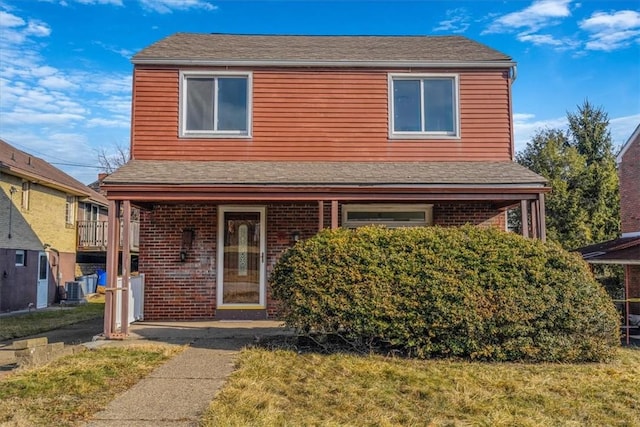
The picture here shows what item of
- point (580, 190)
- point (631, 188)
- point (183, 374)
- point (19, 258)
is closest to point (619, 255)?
point (631, 188)

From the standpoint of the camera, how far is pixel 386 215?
1059 centimetres

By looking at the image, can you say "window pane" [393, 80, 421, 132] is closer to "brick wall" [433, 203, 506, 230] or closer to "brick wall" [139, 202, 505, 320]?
"brick wall" [433, 203, 506, 230]

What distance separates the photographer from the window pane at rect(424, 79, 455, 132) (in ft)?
33.8

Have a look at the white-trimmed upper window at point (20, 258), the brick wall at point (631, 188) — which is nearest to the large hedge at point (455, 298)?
the brick wall at point (631, 188)

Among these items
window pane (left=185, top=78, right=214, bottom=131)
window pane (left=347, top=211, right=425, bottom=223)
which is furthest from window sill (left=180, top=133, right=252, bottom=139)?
window pane (left=347, top=211, right=425, bottom=223)

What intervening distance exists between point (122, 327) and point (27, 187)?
11.4m

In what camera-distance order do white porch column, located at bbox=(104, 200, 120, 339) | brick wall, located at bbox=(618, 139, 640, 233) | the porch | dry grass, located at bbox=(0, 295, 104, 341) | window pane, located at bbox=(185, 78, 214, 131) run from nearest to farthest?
white porch column, located at bbox=(104, 200, 120, 339), the porch, window pane, located at bbox=(185, 78, 214, 131), dry grass, located at bbox=(0, 295, 104, 341), brick wall, located at bbox=(618, 139, 640, 233)

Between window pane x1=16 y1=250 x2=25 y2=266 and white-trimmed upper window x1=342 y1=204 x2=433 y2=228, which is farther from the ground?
white-trimmed upper window x1=342 y1=204 x2=433 y2=228

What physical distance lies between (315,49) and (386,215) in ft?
13.6

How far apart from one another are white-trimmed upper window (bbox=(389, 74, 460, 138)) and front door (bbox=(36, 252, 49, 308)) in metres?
14.1

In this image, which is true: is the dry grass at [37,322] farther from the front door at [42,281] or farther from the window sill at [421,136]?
the window sill at [421,136]

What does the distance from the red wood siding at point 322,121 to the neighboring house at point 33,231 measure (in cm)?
799

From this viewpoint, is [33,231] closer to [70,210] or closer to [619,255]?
[70,210]

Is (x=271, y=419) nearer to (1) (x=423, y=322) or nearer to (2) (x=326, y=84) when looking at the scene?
(1) (x=423, y=322)
